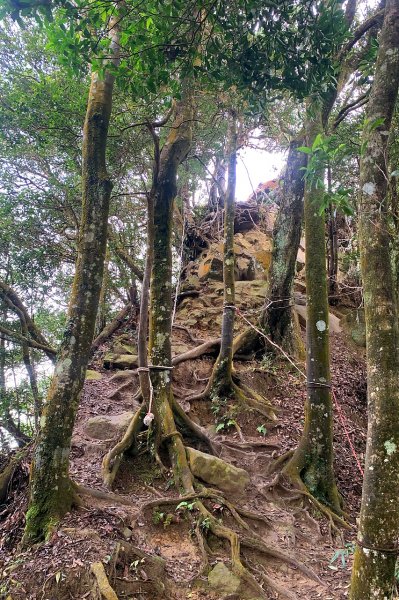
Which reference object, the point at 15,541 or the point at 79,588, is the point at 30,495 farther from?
the point at 79,588

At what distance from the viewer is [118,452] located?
533cm

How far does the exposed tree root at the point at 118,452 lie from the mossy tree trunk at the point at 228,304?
2.30m

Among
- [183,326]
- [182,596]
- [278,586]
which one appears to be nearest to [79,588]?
[182,596]

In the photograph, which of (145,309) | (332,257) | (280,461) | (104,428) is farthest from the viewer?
(332,257)

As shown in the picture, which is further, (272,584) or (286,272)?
(286,272)

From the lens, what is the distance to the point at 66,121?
759cm

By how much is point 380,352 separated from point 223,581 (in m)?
2.79

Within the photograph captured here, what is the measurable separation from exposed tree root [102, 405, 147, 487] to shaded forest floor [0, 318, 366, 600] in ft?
0.44

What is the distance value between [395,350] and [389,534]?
1058 mm

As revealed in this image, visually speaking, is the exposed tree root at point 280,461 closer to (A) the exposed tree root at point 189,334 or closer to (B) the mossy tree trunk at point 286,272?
(B) the mossy tree trunk at point 286,272

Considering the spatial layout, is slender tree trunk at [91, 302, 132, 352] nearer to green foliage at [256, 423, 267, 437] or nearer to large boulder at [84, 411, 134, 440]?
large boulder at [84, 411, 134, 440]

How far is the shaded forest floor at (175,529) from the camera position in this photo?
131 inches

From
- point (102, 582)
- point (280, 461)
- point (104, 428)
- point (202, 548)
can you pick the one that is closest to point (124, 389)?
point (104, 428)

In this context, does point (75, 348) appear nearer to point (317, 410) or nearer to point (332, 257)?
point (317, 410)
